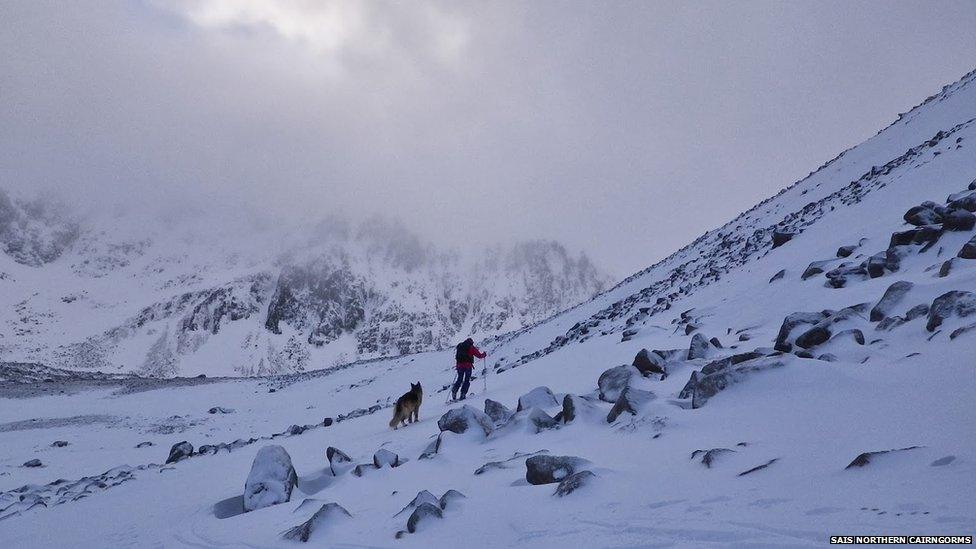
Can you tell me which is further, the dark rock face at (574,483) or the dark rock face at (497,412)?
the dark rock face at (497,412)

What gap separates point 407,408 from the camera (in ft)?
39.3

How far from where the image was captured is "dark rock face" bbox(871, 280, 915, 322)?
A: 7.00m

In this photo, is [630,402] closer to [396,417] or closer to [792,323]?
[792,323]

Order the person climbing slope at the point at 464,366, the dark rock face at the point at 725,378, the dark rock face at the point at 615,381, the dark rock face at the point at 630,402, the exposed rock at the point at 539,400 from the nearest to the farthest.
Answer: the dark rock face at the point at 725,378 < the dark rock face at the point at 630,402 < the dark rock face at the point at 615,381 < the exposed rock at the point at 539,400 < the person climbing slope at the point at 464,366

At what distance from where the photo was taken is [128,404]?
28609mm

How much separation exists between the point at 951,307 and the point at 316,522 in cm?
677

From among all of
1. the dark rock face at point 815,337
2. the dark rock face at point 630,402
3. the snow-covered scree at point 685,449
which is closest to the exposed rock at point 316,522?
the snow-covered scree at point 685,449

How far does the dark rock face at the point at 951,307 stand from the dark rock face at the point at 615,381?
3697 mm

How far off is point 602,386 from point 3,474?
48.7ft

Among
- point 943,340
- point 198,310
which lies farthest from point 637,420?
point 198,310

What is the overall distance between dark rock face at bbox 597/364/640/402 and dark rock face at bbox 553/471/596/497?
355 centimetres

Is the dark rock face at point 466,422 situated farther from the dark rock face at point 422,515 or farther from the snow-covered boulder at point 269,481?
the dark rock face at point 422,515

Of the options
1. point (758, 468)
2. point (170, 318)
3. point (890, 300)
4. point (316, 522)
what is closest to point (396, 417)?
point (316, 522)

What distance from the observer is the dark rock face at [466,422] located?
26.5 feet
